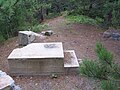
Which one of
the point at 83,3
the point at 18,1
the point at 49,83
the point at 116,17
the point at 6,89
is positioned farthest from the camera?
the point at 83,3

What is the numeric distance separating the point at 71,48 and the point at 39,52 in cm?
182

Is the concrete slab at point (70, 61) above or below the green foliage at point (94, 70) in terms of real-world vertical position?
below

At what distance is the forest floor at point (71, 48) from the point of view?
15.4 ft

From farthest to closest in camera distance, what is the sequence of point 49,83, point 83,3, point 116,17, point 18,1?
point 83,3, point 18,1, point 116,17, point 49,83

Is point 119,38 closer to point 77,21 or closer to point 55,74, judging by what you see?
point 77,21

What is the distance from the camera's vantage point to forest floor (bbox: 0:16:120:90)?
470cm

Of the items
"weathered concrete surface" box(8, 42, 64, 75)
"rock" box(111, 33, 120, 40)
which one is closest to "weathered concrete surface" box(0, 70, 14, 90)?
"weathered concrete surface" box(8, 42, 64, 75)

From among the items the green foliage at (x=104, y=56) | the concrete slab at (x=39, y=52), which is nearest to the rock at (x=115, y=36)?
the concrete slab at (x=39, y=52)

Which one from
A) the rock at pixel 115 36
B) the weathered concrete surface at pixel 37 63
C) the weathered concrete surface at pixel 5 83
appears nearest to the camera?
the weathered concrete surface at pixel 5 83

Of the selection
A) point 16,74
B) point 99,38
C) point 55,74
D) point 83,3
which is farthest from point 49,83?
point 83,3

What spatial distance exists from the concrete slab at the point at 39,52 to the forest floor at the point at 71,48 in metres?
0.43

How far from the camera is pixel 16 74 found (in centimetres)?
518

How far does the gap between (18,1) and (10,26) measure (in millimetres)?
967

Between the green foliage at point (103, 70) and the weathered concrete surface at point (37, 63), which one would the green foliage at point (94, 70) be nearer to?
the green foliage at point (103, 70)
